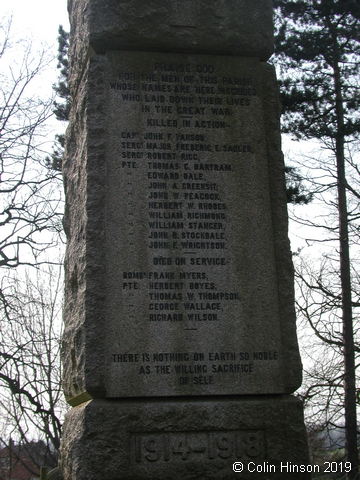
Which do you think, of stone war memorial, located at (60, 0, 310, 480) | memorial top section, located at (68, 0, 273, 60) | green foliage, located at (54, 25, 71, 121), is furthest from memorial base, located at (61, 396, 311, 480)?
green foliage, located at (54, 25, 71, 121)

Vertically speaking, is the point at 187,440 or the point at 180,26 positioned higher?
the point at 180,26

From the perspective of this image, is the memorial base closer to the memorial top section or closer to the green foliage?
the memorial top section

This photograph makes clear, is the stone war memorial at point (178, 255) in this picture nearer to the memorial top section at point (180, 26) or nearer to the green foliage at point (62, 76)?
the memorial top section at point (180, 26)

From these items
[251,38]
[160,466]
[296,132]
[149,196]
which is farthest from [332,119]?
[160,466]

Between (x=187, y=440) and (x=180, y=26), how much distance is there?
8.76 ft

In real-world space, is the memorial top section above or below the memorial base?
above

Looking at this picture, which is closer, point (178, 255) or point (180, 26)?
point (178, 255)

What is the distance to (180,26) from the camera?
4.66 meters

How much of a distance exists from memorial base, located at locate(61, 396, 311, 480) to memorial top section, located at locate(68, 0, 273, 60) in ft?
7.60

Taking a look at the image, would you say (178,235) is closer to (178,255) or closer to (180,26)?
(178,255)

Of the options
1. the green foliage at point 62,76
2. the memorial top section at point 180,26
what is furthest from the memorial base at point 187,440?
the green foliage at point 62,76

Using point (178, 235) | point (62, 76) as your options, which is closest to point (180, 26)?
point (178, 235)

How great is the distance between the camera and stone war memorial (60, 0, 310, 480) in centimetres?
393

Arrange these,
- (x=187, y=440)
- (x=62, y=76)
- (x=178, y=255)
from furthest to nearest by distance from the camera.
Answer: (x=62, y=76), (x=178, y=255), (x=187, y=440)
